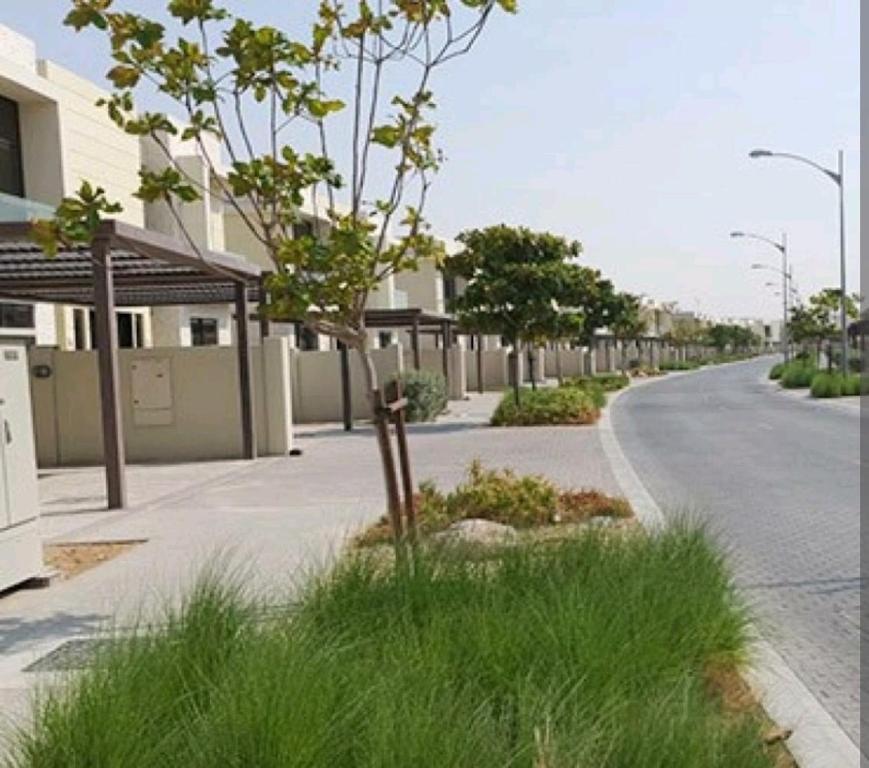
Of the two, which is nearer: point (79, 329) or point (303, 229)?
point (303, 229)

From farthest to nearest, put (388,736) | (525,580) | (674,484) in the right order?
(674,484), (525,580), (388,736)

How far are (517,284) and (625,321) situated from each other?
3274 centimetres

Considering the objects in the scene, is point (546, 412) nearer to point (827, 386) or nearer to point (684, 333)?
point (827, 386)

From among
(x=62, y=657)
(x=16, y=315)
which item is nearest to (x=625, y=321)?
(x=16, y=315)

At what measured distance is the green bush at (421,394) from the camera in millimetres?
26688

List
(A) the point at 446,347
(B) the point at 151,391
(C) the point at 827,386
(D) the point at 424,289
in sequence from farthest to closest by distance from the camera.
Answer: (D) the point at 424,289
(A) the point at 446,347
(C) the point at 827,386
(B) the point at 151,391

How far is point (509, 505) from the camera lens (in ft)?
32.3

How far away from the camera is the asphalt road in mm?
5879

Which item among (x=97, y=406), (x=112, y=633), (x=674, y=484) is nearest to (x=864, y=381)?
(x=674, y=484)

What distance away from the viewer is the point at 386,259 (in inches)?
287

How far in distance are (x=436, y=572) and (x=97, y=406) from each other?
14578 millimetres

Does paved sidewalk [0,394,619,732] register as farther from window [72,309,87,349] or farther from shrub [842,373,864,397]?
shrub [842,373,864,397]

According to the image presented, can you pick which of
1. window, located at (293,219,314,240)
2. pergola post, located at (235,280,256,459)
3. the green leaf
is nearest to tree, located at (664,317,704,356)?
pergola post, located at (235,280,256,459)

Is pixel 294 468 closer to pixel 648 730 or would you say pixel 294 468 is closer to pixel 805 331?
pixel 648 730
